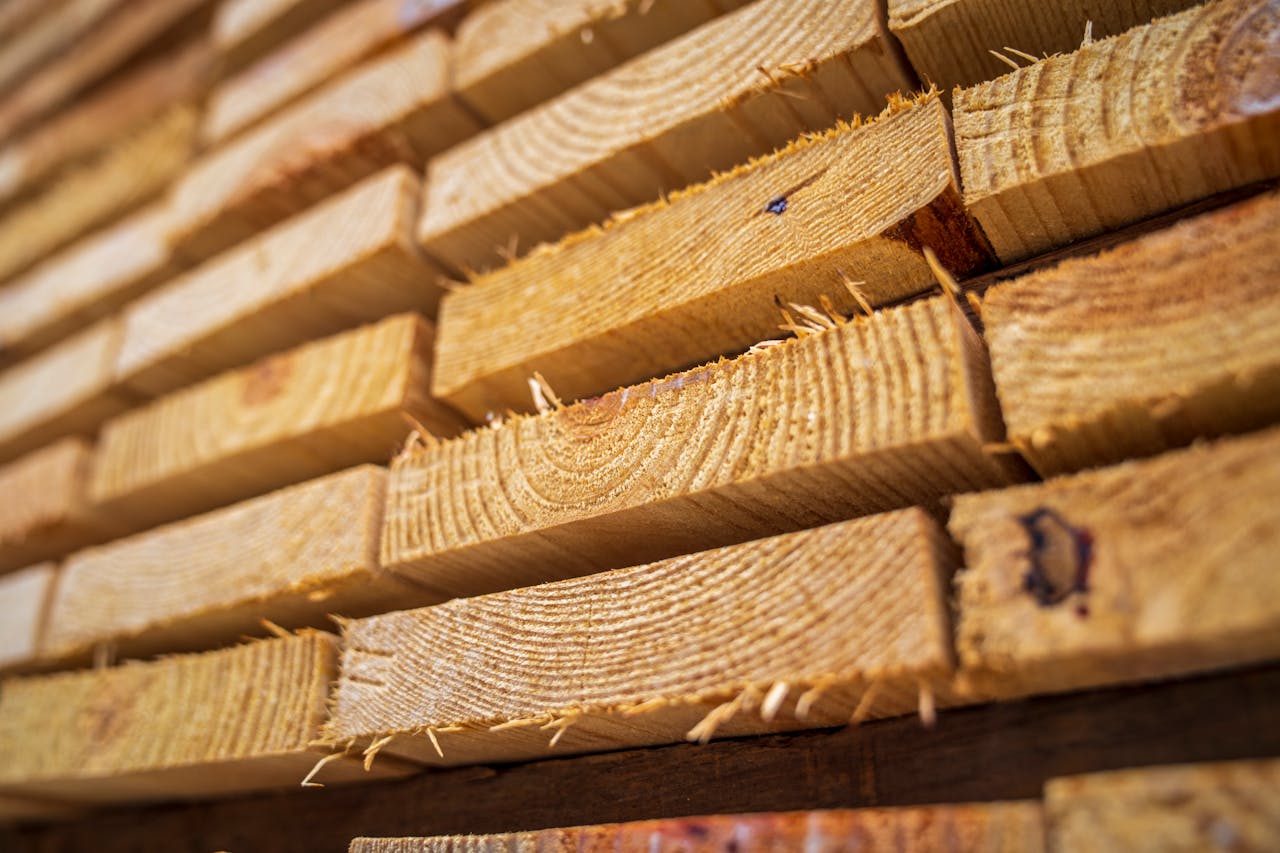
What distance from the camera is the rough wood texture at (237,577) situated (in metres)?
1.53

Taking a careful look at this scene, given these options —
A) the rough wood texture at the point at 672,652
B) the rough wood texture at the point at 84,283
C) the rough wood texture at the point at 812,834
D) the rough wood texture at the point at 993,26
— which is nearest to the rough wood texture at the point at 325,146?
the rough wood texture at the point at 84,283

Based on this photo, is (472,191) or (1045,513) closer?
(1045,513)

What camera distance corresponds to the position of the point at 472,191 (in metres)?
1.74

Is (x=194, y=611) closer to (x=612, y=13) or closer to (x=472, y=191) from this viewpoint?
(x=472, y=191)

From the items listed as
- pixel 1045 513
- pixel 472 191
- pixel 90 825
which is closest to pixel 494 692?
pixel 1045 513

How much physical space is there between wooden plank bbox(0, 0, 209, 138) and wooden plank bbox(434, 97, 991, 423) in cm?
208

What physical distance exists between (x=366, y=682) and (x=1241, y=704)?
105cm

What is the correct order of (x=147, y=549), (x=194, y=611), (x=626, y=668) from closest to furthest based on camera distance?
(x=626, y=668) → (x=194, y=611) → (x=147, y=549)

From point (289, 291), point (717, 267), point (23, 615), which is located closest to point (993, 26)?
point (717, 267)

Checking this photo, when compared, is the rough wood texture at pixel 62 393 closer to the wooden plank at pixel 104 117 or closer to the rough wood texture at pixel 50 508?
the rough wood texture at pixel 50 508

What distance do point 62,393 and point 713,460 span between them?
2020mm

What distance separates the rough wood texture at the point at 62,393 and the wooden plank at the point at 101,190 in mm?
401

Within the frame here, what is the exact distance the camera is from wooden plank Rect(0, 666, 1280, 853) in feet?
3.19

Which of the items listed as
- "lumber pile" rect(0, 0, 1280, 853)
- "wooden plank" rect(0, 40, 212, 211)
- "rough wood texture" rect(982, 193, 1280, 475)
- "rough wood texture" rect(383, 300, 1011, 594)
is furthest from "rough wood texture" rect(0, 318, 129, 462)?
"rough wood texture" rect(982, 193, 1280, 475)
